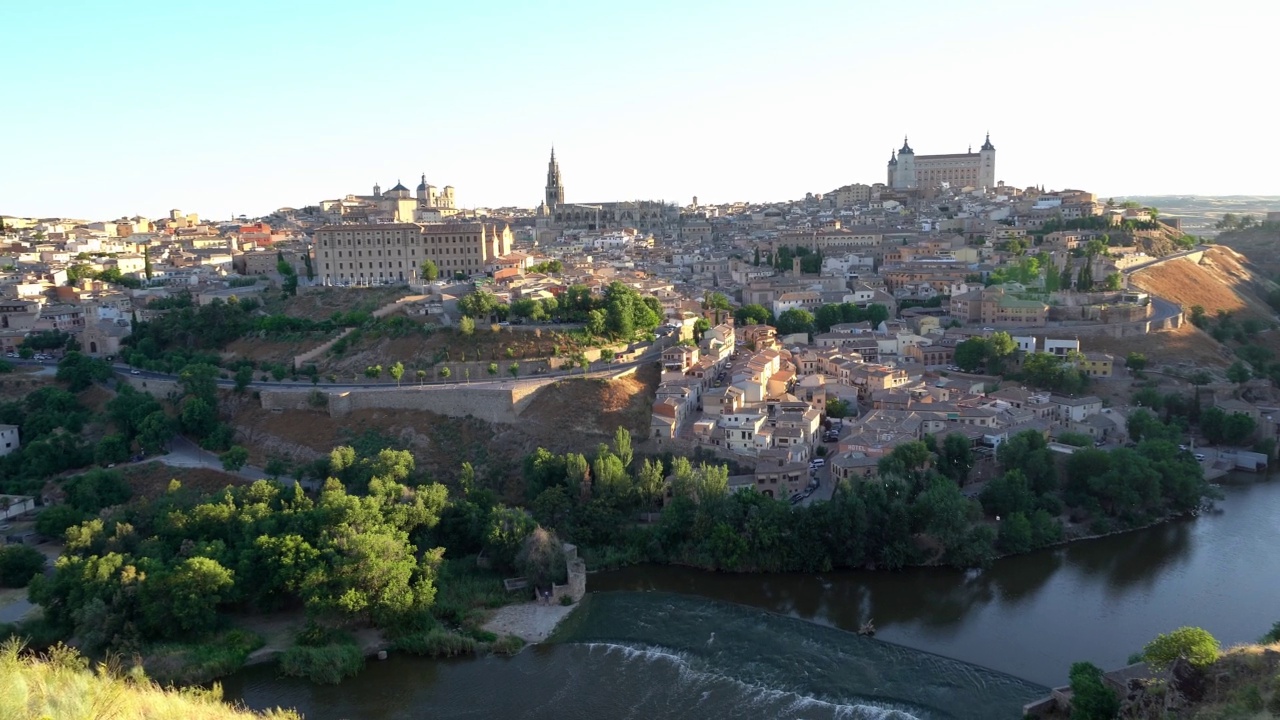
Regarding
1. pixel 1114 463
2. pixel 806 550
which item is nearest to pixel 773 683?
pixel 806 550

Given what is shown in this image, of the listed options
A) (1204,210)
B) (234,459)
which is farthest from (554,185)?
(1204,210)

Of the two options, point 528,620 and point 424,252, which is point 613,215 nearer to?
point 424,252

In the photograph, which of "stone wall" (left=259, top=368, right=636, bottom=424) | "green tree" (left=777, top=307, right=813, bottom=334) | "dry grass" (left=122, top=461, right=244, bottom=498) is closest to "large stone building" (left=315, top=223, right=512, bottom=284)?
"stone wall" (left=259, top=368, right=636, bottom=424)

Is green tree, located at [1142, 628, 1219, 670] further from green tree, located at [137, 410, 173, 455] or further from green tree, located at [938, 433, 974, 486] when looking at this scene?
green tree, located at [137, 410, 173, 455]

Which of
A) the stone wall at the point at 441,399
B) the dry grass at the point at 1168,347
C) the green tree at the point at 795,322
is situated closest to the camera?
the stone wall at the point at 441,399

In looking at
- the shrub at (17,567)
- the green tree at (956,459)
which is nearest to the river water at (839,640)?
the green tree at (956,459)

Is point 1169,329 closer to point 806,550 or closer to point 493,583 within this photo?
point 806,550

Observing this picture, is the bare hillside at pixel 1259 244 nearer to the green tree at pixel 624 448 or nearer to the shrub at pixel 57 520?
the green tree at pixel 624 448
